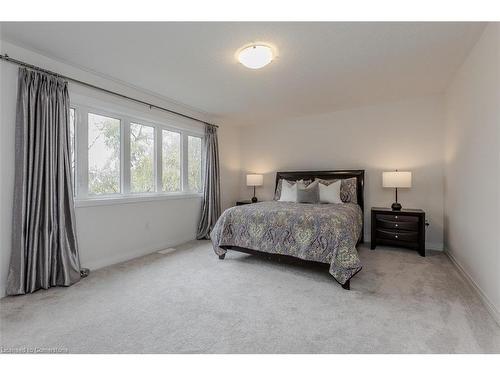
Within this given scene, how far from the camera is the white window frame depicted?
298 centimetres

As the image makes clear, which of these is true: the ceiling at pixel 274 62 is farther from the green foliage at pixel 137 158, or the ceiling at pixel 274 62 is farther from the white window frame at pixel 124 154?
the green foliage at pixel 137 158

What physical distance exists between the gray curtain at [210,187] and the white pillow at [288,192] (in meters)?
1.26

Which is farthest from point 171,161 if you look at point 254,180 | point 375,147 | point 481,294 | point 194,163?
point 481,294

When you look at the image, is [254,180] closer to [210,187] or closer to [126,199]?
[210,187]

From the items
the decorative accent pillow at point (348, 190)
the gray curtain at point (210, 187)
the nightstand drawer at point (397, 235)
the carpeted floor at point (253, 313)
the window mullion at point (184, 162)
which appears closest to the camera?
the carpeted floor at point (253, 313)

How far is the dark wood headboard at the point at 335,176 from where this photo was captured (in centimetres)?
433

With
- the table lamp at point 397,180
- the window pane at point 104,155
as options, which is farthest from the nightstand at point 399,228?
the window pane at point 104,155

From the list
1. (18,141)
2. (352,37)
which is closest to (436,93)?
(352,37)

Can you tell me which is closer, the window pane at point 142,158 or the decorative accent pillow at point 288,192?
the window pane at point 142,158

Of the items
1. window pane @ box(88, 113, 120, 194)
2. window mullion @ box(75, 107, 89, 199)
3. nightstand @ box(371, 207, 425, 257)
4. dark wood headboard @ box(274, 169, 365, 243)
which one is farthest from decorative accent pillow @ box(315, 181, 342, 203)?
window mullion @ box(75, 107, 89, 199)

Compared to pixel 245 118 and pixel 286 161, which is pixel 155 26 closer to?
pixel 245 118

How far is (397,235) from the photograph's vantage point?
369 cm

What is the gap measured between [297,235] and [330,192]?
151 centimetres

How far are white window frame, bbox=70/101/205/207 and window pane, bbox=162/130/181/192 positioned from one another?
6cm
